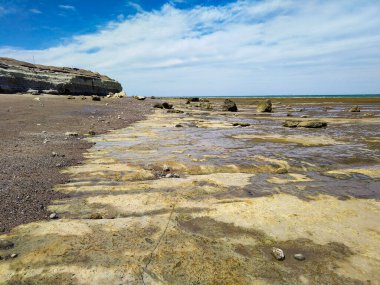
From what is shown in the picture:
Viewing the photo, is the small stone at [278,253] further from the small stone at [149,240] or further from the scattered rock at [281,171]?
the scattered rock at [281,171]

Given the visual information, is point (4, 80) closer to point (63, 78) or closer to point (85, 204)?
point (63, 78)

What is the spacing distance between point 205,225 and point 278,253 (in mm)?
1163

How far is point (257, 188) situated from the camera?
598 cm

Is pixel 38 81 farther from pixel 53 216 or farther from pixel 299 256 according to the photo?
pixel 299 256

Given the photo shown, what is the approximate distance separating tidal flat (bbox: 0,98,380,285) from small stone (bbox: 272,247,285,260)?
46 millimetres

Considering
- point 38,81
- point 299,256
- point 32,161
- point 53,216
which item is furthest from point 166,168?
point 38,81

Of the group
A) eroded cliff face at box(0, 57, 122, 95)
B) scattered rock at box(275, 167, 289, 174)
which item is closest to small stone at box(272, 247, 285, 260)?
scattered rock at box(275, 167, 289, 174)

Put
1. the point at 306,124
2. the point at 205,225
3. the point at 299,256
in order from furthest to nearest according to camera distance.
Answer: the point at 306,124 → the point at 205,225 → the point at 299,256

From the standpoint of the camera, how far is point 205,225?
436 cm

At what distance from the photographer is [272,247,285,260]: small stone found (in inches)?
138

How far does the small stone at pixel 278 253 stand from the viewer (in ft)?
11.5

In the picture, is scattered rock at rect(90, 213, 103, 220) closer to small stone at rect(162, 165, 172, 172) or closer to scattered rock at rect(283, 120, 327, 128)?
small stone at rect(162, 165, 172, 172)

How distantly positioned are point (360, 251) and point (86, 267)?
3.24 m

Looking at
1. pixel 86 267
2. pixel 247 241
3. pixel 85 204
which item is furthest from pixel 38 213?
pixel 247 241
